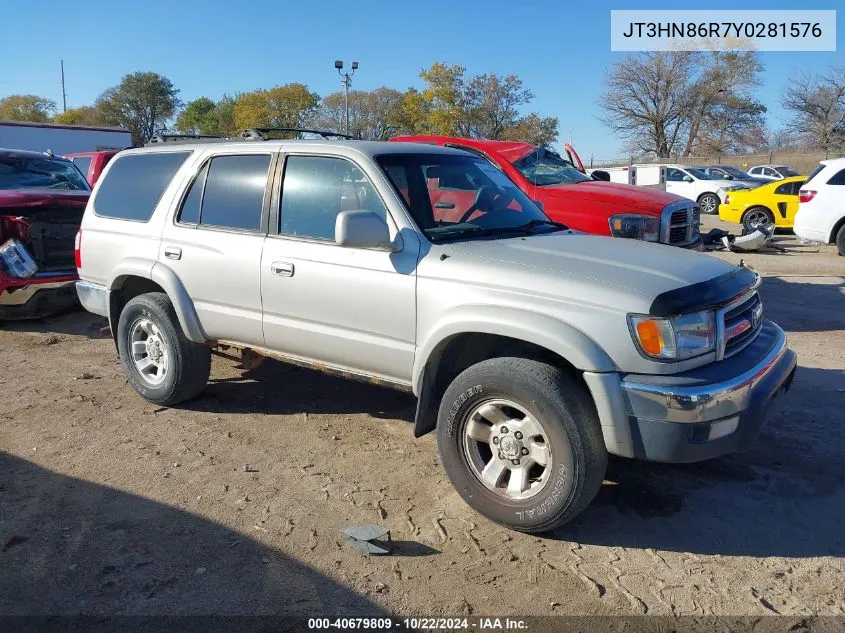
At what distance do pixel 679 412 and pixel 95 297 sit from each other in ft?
14.6

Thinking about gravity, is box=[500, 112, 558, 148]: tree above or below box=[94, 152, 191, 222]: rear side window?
above

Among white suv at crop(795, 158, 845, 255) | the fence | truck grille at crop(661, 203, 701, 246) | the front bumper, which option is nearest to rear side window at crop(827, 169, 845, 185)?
white suv at crop(795, 158, 845, 255)

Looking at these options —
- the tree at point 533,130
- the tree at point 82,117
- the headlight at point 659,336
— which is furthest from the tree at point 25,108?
the headlight at point 659,336

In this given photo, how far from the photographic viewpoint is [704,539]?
3.39 m

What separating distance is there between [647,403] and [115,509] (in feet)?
9.10

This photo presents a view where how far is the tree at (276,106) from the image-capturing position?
58531mm

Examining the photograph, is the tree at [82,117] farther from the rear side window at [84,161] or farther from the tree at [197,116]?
the rear side window at [84,161]

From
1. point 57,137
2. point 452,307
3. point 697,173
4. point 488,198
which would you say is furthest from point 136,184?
point 57,137

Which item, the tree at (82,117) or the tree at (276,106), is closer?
the tree at (276,106)

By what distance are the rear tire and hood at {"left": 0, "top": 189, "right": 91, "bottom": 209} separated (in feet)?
47.3

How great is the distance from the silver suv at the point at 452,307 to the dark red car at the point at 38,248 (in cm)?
239

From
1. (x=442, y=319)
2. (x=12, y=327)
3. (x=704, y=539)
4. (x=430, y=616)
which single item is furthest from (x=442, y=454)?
(x=12, y=327)

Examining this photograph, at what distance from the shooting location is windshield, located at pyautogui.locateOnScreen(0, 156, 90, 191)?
832cm

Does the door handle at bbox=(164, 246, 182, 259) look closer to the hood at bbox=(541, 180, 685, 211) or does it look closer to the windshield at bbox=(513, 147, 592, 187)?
the hood at bbox=(541, 180, 685, 211)
